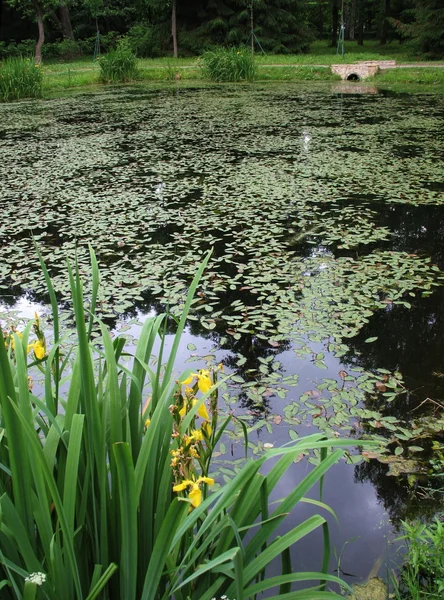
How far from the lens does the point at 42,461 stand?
965mm

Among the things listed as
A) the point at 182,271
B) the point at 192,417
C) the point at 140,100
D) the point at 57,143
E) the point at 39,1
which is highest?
the point at 39,1

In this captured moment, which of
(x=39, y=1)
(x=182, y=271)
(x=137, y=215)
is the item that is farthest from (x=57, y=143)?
(x=39, y=1)

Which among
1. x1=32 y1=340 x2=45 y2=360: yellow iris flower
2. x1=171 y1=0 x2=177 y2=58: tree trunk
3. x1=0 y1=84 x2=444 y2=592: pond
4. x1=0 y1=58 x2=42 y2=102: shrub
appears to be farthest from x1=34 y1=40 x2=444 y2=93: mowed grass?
x1=32 y1=340 x2=45 y2=360: yellow iris flower

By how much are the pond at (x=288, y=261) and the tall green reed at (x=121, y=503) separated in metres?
0.65

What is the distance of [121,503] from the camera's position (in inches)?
38.9

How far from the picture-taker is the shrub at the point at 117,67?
1498 centimetres

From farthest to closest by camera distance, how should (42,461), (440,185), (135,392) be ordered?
(440,185) < (135,392) < (42,461)

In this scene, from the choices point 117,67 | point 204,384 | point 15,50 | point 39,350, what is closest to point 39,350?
point 39,350

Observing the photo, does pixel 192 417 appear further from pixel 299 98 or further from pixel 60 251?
pixel 299 98

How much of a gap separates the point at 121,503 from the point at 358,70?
48.6 ft

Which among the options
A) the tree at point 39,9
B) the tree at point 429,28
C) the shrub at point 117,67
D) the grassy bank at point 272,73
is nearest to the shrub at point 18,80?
the grassy bank at point 272,73

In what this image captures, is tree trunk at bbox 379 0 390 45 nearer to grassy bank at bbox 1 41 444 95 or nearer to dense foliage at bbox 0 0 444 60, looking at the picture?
dense foliage at bbox 0 0 444 60

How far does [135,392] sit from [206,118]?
8.61m

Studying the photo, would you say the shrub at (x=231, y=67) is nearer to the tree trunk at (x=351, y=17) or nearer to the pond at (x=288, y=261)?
the pond at (x=288, y=261)
